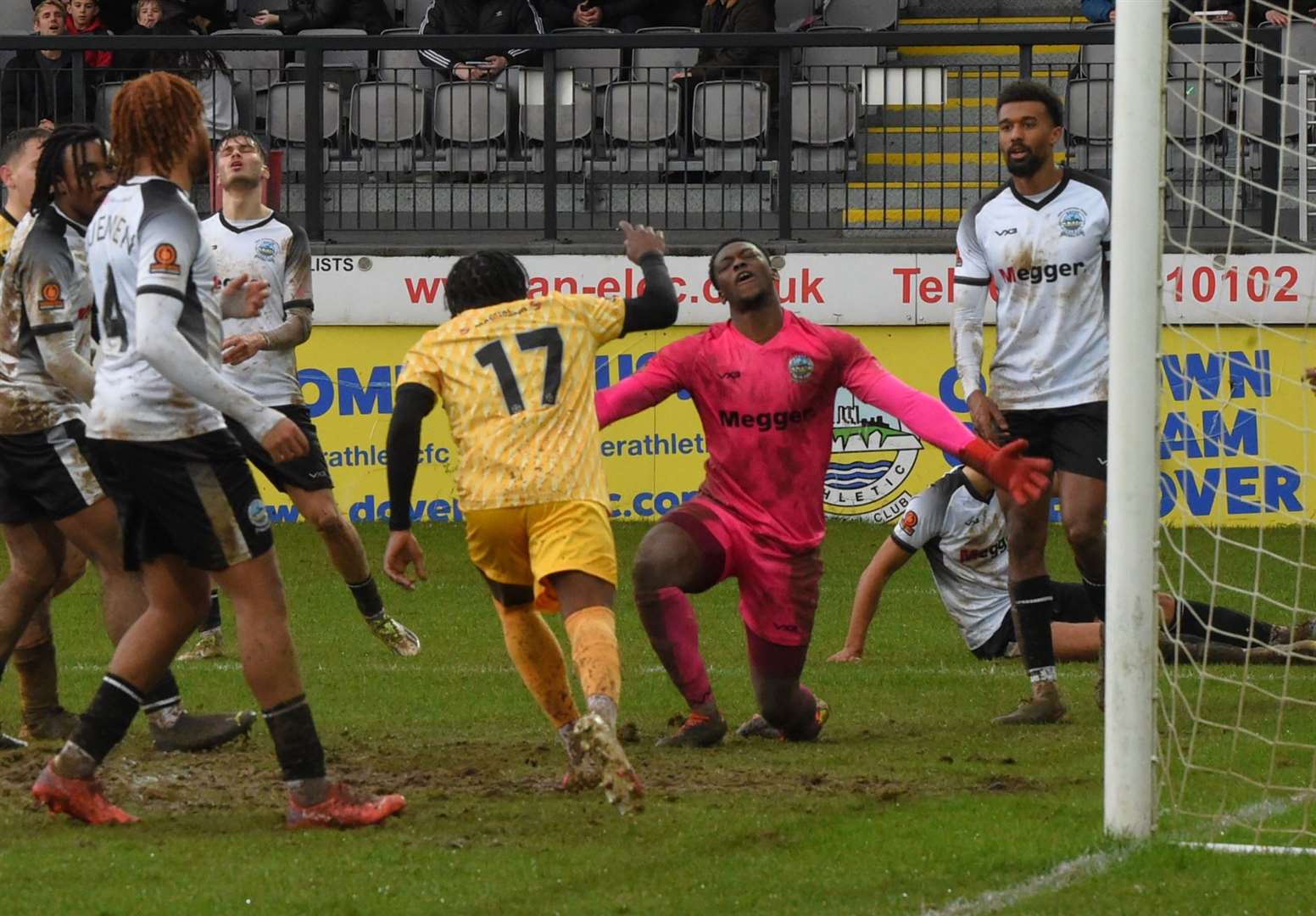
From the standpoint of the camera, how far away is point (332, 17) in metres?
17.9

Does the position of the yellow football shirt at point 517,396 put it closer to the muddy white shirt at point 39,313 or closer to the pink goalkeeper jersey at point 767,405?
the pink goalkeeper jersey at point 767,405

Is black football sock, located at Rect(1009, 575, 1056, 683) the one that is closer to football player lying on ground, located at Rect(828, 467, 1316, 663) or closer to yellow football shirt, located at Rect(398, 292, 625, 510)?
football player lying on ground, located at Rect(828, 467, 1316, 663)

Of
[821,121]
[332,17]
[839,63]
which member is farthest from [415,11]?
[821,121]

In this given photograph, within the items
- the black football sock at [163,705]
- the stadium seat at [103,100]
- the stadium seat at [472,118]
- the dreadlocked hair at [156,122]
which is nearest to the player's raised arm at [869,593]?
the black football sock at [163,705]

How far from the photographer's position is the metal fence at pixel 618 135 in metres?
14.8

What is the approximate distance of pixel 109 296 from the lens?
5684mm

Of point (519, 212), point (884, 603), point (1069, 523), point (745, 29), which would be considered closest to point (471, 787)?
point (1069, 523)

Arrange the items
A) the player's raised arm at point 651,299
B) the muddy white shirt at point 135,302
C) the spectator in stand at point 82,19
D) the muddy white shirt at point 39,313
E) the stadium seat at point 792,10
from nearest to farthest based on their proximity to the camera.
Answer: the muddy white shirt at point 135,302 → the player's raised arm at point 651,299 → the muddy white shirt at point 39,313 → the spectator in stand at point 82,19 → the stadium seat at point 792,10

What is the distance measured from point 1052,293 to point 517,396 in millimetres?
→ 2689

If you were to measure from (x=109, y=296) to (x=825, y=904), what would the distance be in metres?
2.59

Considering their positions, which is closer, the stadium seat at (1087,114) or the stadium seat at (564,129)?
the stadium seat at (1087,114)

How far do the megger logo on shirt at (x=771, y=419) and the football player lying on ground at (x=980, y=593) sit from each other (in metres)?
1.81

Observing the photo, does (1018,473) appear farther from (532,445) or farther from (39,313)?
(39,313)

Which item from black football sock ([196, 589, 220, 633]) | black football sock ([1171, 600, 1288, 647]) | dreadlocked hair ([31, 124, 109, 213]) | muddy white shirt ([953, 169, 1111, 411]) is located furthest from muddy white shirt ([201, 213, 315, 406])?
black football sock ([1171, 600, 1288, 647])
